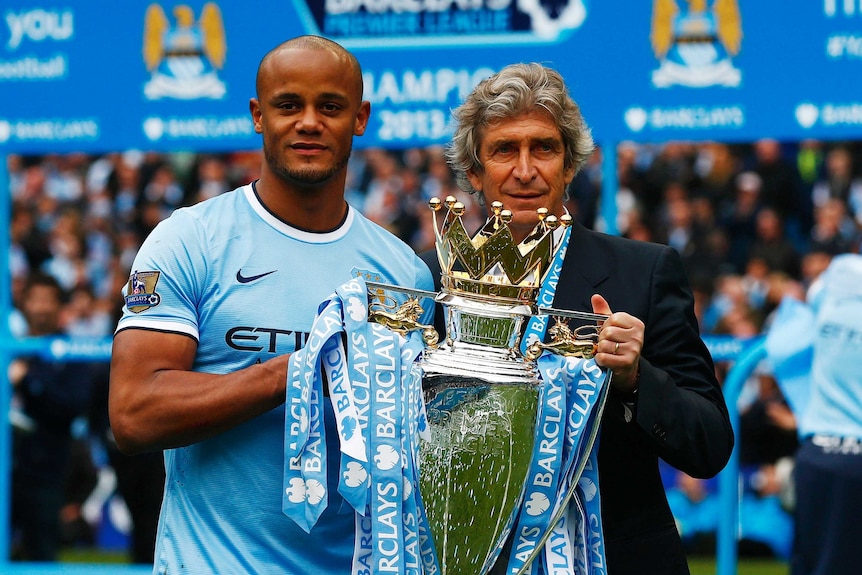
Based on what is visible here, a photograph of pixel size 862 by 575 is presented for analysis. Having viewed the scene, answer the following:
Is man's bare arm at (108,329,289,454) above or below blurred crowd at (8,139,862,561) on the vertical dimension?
below

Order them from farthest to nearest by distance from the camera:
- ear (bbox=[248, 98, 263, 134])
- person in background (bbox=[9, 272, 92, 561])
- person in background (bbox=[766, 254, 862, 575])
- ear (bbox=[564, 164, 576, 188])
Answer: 1. person in background (bbox=[9, 272, 92, 561])
2. person in background (bbox=[766, 254, 862, 575])
3. ear (bbox=[564, 164, 576, 188])
4. ear (bbox=[248, 98, 263, 134])

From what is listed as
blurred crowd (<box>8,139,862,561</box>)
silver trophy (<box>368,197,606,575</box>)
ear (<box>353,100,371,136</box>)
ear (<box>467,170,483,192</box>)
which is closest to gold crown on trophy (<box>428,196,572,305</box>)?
silver trophy (<box>368,197,606,575</box>)

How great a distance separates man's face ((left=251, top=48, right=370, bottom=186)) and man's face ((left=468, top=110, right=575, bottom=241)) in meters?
0.51

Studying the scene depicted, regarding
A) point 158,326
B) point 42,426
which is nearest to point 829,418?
point 158,326

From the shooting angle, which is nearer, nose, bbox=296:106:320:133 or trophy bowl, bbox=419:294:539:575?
trophy bowl, bbox=419:294:539:575

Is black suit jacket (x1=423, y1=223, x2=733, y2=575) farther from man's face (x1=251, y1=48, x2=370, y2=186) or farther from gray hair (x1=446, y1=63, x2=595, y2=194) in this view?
man's face (x1=251, y1=48, x2=370, y2=186)

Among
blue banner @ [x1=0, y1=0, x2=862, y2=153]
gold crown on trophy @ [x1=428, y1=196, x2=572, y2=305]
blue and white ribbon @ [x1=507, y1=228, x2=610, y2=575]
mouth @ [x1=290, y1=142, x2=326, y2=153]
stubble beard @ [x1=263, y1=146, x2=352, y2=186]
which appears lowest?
blue and white ribbon @ [x1=507, y1=228, x2=610, y2=575]

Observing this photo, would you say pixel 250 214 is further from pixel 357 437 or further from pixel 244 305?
pixel 357 437

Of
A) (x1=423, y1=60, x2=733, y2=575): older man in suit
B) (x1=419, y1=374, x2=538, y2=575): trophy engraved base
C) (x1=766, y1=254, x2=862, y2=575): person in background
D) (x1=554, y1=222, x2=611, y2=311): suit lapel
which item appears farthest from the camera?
(x1=766, y1=254, x2=862, y2=575): person in background

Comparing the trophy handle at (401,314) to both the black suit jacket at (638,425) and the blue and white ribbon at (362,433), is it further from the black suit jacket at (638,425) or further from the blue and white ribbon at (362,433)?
the black suit jacket at (638,425)

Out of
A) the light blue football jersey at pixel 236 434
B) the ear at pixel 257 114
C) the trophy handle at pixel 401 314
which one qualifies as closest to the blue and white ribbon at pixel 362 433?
the trophy handle at pixel 401 314

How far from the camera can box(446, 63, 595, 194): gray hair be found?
3.26 metres

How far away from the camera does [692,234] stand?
10602 millimetres

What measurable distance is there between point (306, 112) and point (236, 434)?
25.6 inches
